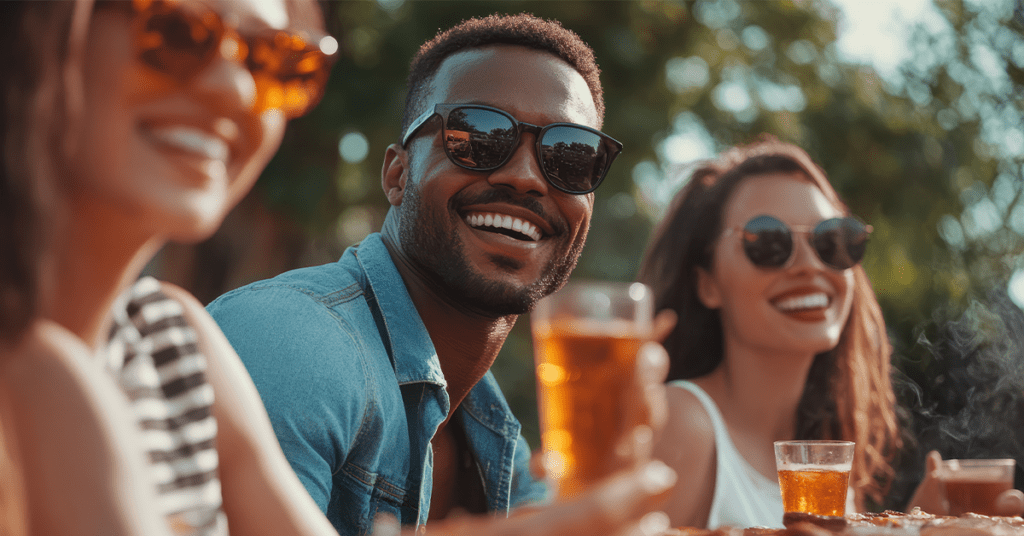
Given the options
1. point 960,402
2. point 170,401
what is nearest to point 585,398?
point 170,401

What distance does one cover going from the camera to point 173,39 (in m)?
0.99

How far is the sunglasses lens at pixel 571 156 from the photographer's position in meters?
2.77

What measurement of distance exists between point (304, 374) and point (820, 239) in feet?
7.65

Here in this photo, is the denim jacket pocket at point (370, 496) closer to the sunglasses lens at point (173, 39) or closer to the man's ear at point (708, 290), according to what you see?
the sunglasses lens at point (173, 39)

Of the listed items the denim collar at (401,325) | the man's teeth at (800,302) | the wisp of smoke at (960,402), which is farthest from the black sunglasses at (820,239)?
the wisp of smoke at (960,402)

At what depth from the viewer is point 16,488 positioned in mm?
943

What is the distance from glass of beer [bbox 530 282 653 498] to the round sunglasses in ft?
1.64

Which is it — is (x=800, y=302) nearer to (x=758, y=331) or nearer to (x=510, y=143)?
(x=758, y=331)

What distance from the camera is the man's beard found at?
2816mm

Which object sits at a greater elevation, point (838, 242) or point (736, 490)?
point (838, 242)

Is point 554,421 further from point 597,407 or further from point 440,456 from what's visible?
point 440,456

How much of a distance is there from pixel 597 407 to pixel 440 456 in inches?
78.5

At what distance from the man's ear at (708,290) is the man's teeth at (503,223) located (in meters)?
1.39

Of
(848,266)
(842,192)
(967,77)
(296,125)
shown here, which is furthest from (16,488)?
(967,77)
